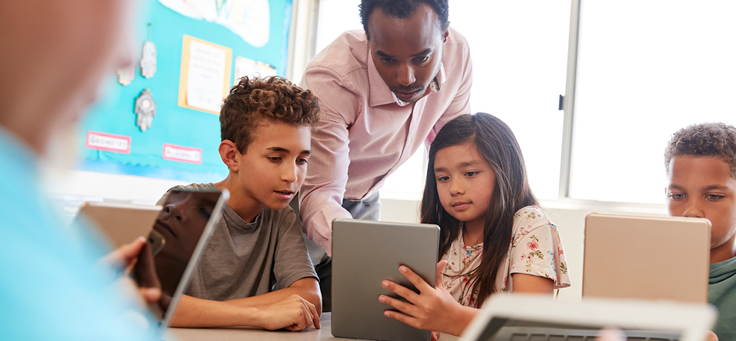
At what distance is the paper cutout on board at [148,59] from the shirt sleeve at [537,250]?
2022mm

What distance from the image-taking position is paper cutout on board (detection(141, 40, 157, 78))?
8.57ft

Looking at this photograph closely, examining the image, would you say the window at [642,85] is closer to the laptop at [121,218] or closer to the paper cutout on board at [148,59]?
the paper cutout on board at [148,59]

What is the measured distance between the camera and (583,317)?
0.30 m

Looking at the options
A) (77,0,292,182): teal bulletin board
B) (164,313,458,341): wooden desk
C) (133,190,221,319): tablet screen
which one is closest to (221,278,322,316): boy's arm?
(164,313,458,341): wooden desk

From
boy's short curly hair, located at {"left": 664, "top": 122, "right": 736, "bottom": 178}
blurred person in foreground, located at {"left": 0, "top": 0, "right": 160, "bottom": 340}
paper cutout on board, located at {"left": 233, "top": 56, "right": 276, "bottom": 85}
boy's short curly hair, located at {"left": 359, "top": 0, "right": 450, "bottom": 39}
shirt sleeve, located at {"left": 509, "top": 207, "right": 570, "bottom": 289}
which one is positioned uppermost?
paper cutout on board, located at {"left": 233, "top": 56, "right": 276, "bottom": 85}

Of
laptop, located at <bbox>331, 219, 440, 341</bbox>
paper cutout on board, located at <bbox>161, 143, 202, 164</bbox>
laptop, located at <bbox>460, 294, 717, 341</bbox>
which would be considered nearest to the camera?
laptop, located at <bbox>460, 294, 717, 341</bbox>

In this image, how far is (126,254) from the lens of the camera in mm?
361

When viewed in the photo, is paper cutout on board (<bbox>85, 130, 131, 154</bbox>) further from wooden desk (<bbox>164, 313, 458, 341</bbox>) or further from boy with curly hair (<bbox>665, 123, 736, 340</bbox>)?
boy with curly hair (<bbox>665, 123, 736, 340</bbox>)

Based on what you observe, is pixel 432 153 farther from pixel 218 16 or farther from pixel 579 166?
pixel 218 16

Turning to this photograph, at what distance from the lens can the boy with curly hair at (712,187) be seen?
1.26m

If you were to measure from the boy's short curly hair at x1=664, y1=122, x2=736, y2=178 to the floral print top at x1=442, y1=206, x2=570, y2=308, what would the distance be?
42 cm

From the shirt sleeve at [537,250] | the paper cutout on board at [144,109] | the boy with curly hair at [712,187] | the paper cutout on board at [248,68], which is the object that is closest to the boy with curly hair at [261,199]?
the shirt sleeve at [537,250]

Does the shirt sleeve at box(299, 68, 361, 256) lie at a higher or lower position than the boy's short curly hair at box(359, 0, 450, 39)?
lower

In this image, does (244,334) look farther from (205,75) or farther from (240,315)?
(205,75)
